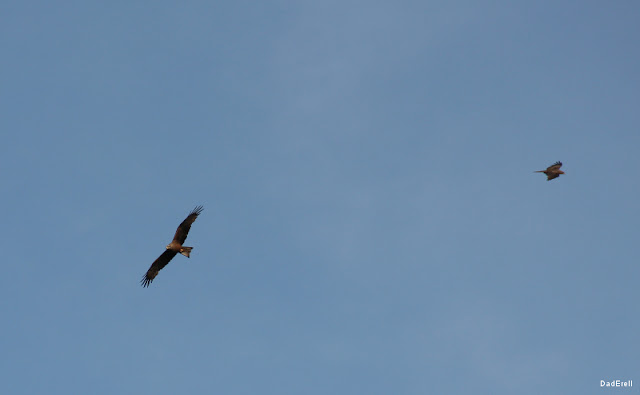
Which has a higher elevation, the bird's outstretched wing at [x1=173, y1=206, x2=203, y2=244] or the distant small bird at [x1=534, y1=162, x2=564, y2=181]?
the distant small bird at [x1=534, y1=162, x2=564, y2=181]

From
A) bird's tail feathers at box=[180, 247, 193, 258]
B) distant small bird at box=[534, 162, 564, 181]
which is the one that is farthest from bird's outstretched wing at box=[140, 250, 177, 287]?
distant small bird at box=[534, 162, 564, 181]

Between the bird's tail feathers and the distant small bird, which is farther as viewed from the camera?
the distant small bird

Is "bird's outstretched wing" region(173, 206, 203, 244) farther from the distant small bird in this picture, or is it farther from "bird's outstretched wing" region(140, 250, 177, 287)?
the distant small bird

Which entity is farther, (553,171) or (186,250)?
(553,171)

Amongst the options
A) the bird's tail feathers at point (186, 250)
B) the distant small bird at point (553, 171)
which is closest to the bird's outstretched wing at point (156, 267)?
the bird's tail feathers at point (186, 250)

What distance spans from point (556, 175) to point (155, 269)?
23.1 metres

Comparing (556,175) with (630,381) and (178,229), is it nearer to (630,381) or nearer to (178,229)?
(630,381)

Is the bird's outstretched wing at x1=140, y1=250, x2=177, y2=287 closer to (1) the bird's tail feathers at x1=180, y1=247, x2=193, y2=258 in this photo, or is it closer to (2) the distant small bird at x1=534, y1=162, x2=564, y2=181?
(1) the bird's tail feathers at x1=180, y1=247, x2=193, y2=258

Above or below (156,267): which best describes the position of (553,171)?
above

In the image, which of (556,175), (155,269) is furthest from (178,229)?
(556,175)

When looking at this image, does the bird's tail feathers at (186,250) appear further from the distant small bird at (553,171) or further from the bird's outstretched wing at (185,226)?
the distant small bird at (553,171)

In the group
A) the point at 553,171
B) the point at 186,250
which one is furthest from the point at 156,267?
the point at 553,171

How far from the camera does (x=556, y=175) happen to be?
56312 millimetres

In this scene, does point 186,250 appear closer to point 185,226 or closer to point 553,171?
point 185,226
